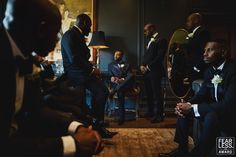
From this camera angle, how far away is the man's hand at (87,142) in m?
1.21

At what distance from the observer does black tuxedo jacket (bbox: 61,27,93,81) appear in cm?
400

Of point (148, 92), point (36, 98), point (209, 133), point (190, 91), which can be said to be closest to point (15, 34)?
point (36, 98)

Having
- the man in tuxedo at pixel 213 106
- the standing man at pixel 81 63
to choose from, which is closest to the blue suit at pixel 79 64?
the standing man at pixel 81 63

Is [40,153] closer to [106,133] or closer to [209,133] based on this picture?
[209,133]

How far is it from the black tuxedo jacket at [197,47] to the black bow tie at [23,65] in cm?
322

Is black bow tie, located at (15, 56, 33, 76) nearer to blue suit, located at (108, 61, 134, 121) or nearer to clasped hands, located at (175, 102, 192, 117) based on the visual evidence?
clasped hands, located at (175, 102, 192, 117)

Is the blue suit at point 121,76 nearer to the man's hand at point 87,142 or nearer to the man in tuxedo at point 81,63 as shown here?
the man in tuxedo at point 81,63

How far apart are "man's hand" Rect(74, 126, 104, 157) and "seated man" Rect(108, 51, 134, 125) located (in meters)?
4.56

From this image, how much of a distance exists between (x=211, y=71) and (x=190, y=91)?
80 cm

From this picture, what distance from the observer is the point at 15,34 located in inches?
45.6

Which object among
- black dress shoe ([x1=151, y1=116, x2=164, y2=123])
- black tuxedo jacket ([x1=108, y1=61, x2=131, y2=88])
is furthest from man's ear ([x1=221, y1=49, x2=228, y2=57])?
black tuxedo jacket ([x1=108, y1=61, x2=131, y2=88])

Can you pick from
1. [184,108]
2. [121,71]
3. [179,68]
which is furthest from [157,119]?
[184,108]

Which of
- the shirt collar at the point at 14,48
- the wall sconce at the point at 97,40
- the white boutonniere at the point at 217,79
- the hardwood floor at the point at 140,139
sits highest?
the wall sconce at the point at 97,40

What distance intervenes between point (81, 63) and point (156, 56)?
230 centimetres
